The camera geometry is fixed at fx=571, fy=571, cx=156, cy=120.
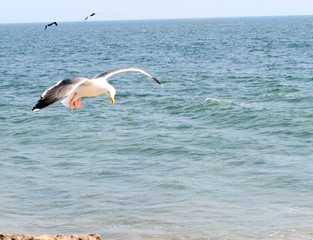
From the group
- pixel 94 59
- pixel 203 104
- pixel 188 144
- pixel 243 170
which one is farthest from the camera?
pixel 94 59

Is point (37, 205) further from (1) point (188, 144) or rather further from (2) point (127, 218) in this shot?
(1) point (188, 144)

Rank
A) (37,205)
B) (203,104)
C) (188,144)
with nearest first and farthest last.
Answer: (37,205)
(188,144)
(203,104)

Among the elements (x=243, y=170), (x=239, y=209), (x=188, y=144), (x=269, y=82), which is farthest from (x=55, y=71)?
(x=239, y=209)

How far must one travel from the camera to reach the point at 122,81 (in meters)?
42.7

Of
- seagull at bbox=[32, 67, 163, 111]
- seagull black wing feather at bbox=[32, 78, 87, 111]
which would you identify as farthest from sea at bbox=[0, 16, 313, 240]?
seagull black wing feather at bbox=[32, 78, 87, 111]

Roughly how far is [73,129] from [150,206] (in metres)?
11.6

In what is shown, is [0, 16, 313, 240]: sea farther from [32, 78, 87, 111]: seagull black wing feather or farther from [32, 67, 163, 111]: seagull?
[32, 78, 87, 111]: seagull black wing feather

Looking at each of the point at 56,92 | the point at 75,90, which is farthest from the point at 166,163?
the point at 56,92

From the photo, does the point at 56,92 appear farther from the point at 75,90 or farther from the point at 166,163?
the point at 166,163

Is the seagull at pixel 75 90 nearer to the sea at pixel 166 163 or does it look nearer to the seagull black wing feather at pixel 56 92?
the seagull black wing feather at pixel 56 92

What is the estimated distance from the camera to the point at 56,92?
7.91 metres

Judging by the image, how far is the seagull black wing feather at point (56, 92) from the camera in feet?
24.6

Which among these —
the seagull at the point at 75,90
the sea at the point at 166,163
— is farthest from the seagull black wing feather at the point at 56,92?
the sea at the point at 166,163

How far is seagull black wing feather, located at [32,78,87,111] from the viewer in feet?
24.6
